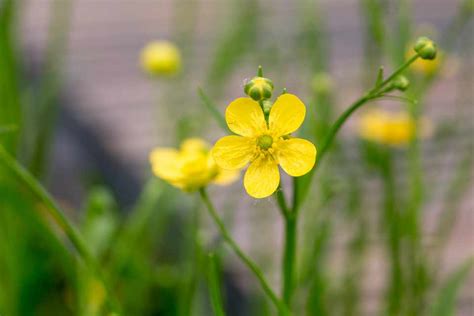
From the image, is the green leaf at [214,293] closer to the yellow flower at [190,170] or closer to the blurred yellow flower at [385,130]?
the yellow flower at [190,170]

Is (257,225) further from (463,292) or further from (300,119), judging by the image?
(300,119)

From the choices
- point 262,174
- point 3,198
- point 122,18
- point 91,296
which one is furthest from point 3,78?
point 122,18

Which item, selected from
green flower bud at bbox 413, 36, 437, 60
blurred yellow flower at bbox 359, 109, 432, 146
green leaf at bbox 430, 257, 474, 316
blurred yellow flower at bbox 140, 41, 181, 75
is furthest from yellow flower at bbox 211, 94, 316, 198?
blurred yellow flower at bbox 140, 41, 181, 75

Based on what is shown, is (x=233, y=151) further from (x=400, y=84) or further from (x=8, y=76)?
(x=8, y=76)

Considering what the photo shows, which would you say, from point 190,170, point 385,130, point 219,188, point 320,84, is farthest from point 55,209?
point 219,188

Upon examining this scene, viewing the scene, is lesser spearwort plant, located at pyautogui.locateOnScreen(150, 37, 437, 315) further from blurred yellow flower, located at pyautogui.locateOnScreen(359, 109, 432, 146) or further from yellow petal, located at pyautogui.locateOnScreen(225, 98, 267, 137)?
blurred yellow flower, located at pyautogui.locateOnScreen(359, 109, 432, 146)

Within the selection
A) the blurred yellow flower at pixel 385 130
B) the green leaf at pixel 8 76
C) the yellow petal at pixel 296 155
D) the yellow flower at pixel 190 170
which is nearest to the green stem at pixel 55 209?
the yellow flower at pixel 190 170
